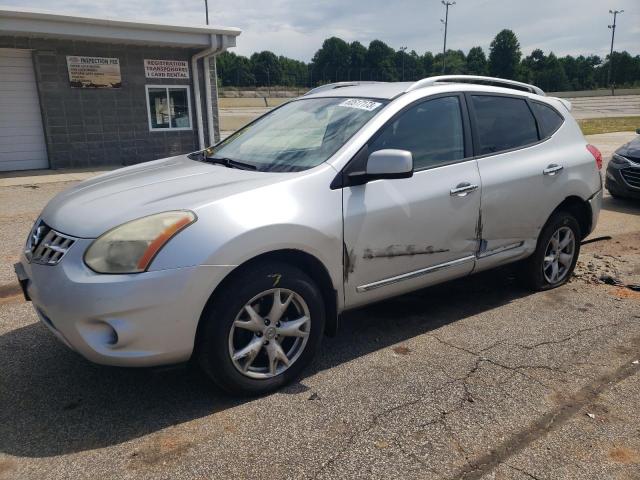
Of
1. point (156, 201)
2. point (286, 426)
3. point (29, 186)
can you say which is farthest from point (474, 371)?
point (29, 186)

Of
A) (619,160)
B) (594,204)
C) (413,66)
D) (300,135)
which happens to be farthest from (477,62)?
(300,135)

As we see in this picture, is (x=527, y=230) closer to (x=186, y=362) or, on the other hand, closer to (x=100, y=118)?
(x=186, y=362)

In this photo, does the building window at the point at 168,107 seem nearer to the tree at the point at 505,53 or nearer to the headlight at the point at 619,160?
the headlight at the point at 619,160

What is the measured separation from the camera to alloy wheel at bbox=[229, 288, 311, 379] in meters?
2.95

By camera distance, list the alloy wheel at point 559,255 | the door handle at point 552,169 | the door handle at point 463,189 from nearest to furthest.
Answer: the door handle at point 463,189, the door handle at point 552,169, the alloy wheel at point 559,255

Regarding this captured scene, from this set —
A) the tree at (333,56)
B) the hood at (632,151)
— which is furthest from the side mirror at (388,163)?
the tree at (333,56)

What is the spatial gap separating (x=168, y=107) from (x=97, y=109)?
1.93 m

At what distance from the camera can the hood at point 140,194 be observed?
2.83 metres

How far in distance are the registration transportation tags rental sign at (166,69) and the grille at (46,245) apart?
12.3m

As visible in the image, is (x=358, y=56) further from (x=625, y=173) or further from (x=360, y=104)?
(x=360, y=104)

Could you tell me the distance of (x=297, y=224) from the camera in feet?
9.84

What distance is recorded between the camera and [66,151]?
44.3ft

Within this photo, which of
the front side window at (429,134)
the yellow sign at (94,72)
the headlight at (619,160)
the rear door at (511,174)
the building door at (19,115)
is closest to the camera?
the front side window at (429,134)

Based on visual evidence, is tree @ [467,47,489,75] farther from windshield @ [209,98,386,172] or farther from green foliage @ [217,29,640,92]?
windshield @ [209,98,386,172]
